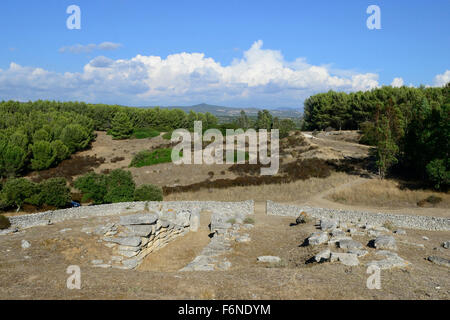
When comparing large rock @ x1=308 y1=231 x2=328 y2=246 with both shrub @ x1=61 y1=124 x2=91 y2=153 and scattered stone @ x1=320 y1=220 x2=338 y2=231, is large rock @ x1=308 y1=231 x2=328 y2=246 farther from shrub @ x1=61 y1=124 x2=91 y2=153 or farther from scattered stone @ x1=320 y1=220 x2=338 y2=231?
shrub @ x1=61 y1=124 x2=91 y2=153

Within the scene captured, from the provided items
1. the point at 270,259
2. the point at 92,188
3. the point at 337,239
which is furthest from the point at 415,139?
the point at 92,188

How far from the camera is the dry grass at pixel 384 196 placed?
25.2m

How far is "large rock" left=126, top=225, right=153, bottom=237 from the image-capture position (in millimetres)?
14227

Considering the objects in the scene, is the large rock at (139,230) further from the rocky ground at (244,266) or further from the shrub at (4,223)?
the shrub at (4,223)

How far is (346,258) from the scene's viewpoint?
10516 millimetres

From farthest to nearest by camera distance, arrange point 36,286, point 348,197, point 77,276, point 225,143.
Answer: point 225,143 < point 348,197 < point 77,276 < point 36,286

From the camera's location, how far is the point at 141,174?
43500 millimetres

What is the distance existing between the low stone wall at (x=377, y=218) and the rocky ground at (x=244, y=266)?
1.22 meters

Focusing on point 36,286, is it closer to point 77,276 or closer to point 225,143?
point 77,276

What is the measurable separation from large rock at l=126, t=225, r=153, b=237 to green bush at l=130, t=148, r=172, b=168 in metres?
35.7

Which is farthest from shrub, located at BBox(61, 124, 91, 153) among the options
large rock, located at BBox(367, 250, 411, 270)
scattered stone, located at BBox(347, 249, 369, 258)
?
large rock, located at BBox(367, 250, 411, 270)

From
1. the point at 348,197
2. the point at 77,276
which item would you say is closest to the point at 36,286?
the point at 77,276

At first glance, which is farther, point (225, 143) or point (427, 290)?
point (225, 143)
